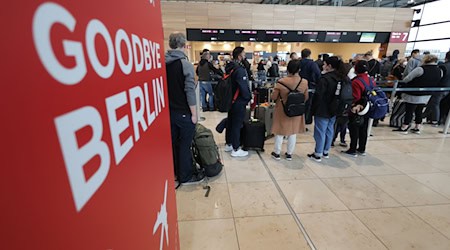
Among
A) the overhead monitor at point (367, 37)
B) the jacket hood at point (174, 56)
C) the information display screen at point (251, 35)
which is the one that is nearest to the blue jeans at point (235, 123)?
the jacket hood at point (174, 56)

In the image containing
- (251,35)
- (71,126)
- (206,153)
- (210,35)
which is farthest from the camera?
(251,35)

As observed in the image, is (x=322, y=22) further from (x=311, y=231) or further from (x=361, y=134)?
(x=311, y=231)

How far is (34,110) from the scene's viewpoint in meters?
0.28

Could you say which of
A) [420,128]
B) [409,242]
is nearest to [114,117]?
[409,242]

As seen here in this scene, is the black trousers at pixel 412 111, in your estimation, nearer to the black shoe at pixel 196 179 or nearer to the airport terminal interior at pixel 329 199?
the airport terminal interior at pixel 329 199

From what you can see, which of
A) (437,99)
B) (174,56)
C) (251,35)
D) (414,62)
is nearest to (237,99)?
(174,56)

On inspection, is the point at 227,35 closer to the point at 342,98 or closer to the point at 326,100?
the point at 326,100

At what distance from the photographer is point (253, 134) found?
3.63 metres

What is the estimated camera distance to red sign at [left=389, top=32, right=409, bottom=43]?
9.42 meters

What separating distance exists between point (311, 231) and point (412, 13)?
11.6 metres

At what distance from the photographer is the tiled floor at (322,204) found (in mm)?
1933

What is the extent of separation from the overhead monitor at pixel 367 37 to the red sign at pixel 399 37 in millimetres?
829

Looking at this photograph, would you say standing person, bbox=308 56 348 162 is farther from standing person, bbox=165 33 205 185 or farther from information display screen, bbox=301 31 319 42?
information display screen, bbox=301 31 319 42

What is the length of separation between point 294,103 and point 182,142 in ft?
5.13
